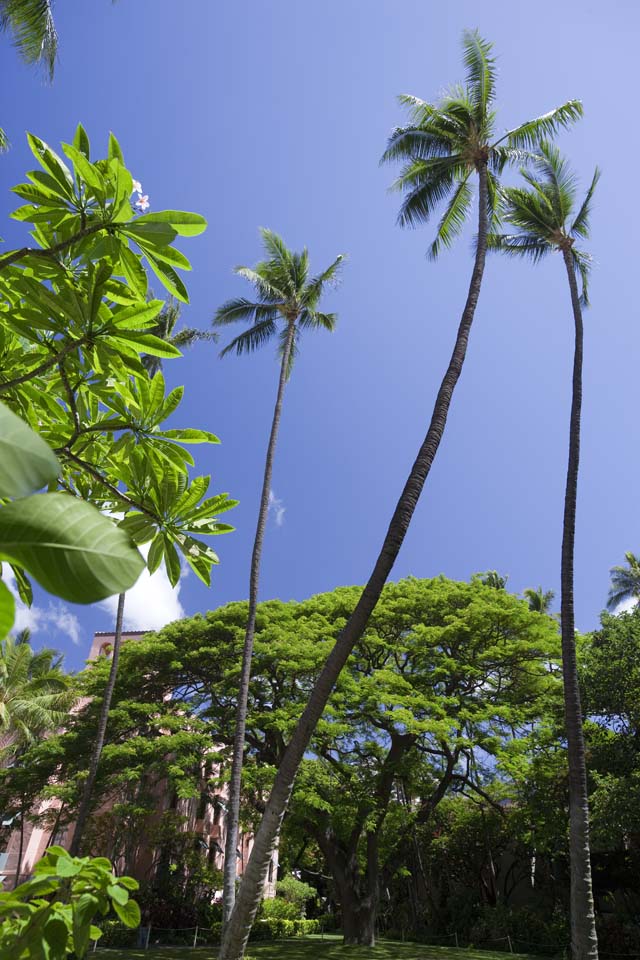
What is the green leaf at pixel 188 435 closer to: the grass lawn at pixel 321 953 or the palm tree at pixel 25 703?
the grass lawn at pixel 321 953

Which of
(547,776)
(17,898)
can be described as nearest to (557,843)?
(547,776)

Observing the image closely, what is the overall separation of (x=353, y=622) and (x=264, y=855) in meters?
2.11

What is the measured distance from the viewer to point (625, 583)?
103 feet

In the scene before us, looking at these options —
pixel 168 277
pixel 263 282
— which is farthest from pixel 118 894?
pixel 263 282

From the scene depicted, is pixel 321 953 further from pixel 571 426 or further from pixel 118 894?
pixel 118 894

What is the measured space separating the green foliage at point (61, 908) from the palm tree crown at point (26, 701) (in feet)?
67.8

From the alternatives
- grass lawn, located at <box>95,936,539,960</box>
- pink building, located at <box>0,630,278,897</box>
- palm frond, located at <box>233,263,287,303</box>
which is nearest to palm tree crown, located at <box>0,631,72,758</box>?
pink building, located at <box>0,630,278,897</box>

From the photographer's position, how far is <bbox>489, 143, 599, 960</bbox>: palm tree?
7.60 metres

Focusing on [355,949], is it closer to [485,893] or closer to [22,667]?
[485,893]

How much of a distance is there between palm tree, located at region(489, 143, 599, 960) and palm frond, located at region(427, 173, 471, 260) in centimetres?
80

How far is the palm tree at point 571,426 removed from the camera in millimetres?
7598

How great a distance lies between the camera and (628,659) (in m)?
12.9

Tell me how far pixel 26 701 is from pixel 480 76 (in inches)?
903

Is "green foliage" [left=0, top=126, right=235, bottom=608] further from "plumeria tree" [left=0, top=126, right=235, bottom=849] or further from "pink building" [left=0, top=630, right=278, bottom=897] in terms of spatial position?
"pink building" [left=0, top=630, right=278, bottom=897]
